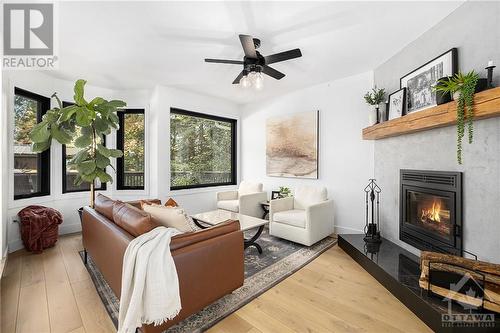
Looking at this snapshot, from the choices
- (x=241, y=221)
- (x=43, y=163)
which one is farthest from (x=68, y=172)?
(x=241, y=221)

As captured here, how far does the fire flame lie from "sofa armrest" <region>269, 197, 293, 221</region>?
1870 mm

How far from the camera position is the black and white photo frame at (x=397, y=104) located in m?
2.79

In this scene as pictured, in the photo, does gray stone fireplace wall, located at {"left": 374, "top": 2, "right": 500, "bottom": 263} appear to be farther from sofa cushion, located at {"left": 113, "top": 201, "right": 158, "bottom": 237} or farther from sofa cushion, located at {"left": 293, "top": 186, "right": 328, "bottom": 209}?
sofa cushion, located at {"left": 113, "top": 201, "right": 158, "bottom": 237}

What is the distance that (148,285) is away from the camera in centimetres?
143

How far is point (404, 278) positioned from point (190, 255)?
6.53ft

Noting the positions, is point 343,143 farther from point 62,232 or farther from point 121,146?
point 62,232

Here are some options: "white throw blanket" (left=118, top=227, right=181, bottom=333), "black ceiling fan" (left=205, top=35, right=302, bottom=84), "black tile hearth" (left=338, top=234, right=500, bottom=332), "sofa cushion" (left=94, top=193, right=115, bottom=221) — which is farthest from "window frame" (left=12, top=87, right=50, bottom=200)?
"black tile hearth" (left=338, top=234, right=500, bottom=332)

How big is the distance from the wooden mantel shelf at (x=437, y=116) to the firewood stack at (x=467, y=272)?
3.90 ft

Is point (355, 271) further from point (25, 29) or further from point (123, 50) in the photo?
point (25, 29)

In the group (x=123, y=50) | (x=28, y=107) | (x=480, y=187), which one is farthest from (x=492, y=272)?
(x=28, y=107)

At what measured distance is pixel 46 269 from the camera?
→ 265 cm

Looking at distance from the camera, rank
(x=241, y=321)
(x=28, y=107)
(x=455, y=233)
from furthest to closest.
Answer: (x=28, y=107) → (x=455, y=233) → (x=241, y=321)

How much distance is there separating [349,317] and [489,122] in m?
2.03

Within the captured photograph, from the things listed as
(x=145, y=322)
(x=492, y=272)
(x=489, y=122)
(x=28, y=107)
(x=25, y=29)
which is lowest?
(x=145, y=322)
